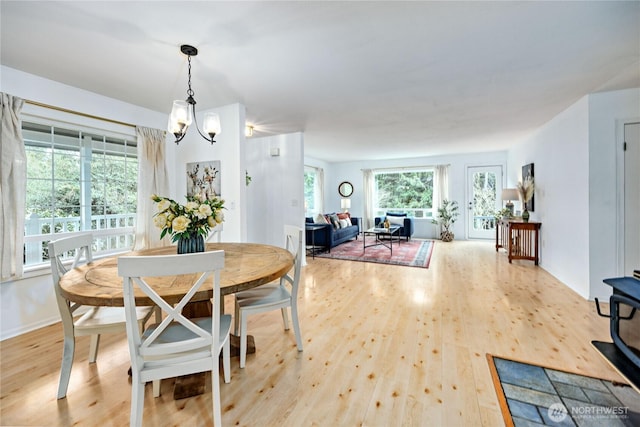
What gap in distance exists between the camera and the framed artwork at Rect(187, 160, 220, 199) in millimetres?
3420

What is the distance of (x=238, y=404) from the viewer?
1.50 m

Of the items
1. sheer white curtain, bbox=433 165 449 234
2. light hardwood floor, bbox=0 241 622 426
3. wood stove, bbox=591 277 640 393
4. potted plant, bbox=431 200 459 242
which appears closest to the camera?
wood stove, bbox=591 277 640 393

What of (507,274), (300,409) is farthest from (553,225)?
(300,409)

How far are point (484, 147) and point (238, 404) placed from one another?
22.3 feet

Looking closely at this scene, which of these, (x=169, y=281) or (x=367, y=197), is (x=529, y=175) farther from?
(x=169, y=281)

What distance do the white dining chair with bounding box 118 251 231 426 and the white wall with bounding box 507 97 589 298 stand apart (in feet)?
12.7

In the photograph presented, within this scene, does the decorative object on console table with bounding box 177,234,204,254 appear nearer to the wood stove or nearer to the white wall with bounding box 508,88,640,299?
the wood stove

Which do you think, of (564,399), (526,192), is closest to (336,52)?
(564,399)

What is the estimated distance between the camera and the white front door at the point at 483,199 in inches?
265

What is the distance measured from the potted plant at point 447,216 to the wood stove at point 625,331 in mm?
5713

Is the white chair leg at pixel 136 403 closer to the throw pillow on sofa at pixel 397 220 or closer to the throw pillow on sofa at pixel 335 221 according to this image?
the throw pillow on sofa at pixel 335 221

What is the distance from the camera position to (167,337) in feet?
4.61

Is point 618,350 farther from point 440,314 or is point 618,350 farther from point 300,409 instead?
point 300,409

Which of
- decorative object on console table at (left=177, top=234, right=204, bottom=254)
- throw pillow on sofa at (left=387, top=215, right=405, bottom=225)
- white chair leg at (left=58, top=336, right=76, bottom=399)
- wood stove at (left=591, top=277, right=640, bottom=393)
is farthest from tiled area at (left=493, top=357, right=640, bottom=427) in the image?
throw pillow on sofa at (left=387, top=215, right=405, bottom=225)
